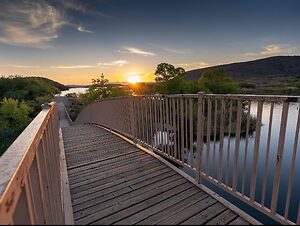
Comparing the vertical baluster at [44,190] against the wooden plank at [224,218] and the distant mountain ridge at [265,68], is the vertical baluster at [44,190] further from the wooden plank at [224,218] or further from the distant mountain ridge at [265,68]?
the distant mountain ridge at [265,68]

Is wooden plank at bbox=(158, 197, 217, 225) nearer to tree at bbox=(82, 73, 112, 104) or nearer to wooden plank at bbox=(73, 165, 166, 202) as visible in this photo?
wooden plank at bbox=(73, 165, 166, 202)

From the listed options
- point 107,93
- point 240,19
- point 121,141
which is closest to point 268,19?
point 240,19

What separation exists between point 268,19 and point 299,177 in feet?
48.1

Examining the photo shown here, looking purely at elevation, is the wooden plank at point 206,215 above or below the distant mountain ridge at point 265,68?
below

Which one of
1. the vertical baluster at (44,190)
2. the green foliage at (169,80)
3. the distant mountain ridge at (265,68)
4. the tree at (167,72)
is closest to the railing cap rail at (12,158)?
the vertical baluster at (44,190)

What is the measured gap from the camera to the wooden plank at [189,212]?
6.11 feet

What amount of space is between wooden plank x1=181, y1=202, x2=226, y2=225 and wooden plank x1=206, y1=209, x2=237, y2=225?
0.04 meters

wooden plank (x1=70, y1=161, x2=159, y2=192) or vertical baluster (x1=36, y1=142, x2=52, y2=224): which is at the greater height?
vertical baluster (x1=36, y1=142, x2=52, y2=224)

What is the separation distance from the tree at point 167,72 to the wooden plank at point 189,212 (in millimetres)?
24626

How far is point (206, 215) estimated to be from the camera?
1.94m

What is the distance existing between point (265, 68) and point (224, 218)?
82985mm

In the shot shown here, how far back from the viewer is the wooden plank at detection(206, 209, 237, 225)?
72.4 inches

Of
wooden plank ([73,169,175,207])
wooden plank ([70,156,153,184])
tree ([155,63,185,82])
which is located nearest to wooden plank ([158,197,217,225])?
wooden plank ([73,169,175,207])

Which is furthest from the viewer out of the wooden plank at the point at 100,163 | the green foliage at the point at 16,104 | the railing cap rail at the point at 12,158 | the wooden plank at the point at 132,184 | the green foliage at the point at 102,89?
the green foliage at the point at 102,89
